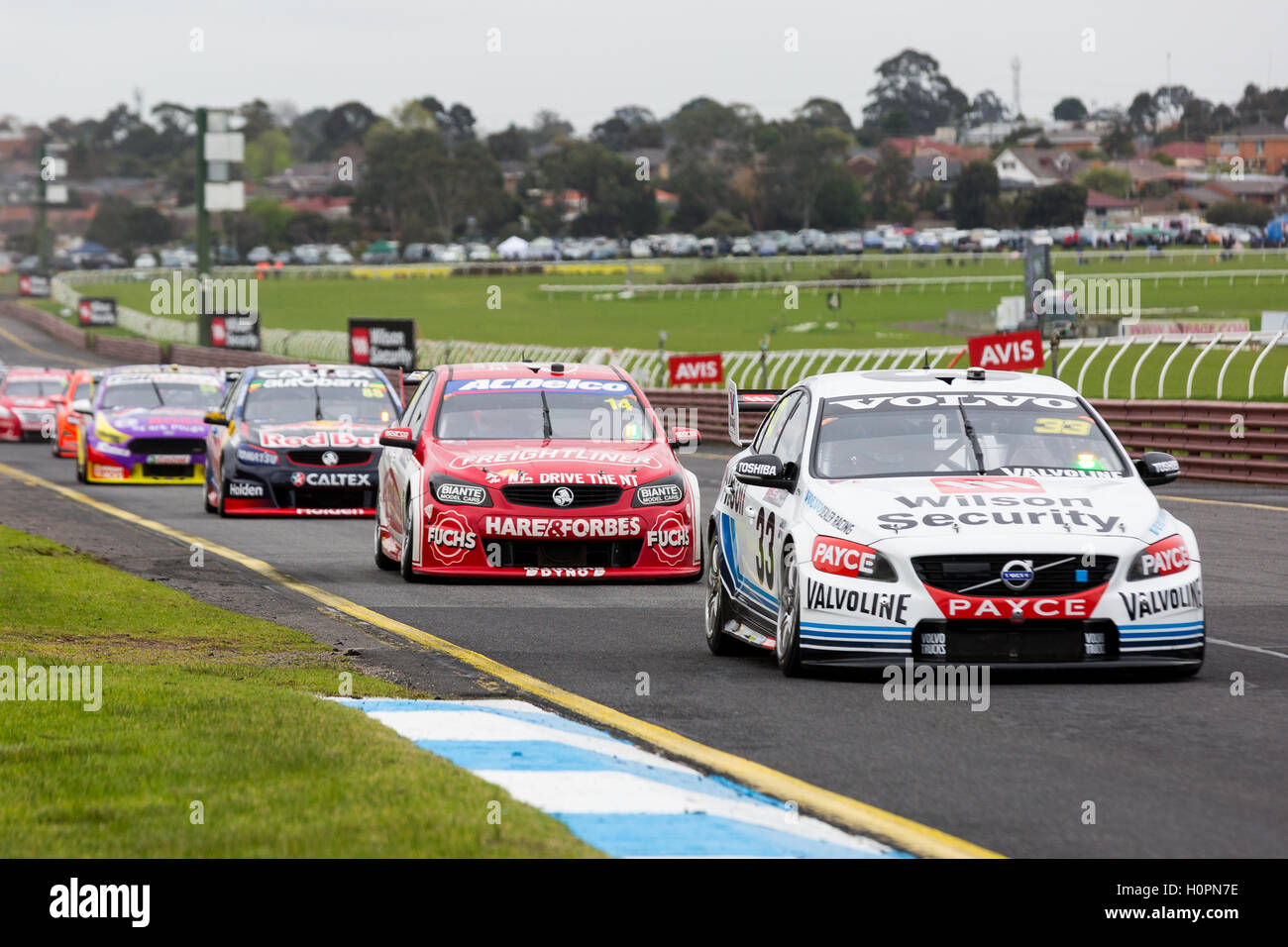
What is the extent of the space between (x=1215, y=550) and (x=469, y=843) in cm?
1227

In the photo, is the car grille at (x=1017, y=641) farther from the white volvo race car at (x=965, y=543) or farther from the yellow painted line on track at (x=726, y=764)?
the yellow painted line on track at (x=726, y=764)

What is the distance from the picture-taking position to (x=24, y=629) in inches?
464

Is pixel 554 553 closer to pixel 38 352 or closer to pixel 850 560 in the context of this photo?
pixel 850 560

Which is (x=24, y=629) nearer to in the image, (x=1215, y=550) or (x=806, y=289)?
(x=1215, y=550)

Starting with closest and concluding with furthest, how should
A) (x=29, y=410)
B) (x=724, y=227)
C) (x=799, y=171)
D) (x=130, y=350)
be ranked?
(x=29, y=410) < (x=130, y=350) < (x=724, y=227) < (x=799, y=171)

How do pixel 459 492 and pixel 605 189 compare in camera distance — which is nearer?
pixel 459 492

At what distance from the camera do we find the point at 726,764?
296 inches

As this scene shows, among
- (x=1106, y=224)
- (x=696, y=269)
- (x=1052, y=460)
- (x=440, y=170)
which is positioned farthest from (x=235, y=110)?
(x=440, y=170)

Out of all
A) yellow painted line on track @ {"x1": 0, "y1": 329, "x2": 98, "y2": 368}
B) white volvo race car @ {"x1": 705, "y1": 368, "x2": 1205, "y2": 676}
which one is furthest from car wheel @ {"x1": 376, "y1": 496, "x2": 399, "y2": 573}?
yellow painted line on track @ {"x1": 0, "y1": 329, "x2": 98, "y2": 368}

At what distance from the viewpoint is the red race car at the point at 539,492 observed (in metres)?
14.0

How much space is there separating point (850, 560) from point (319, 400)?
1248 centimetres

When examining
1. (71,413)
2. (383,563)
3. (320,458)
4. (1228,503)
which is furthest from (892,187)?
(383,563)

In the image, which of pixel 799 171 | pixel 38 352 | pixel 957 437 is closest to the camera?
pixel 957 437

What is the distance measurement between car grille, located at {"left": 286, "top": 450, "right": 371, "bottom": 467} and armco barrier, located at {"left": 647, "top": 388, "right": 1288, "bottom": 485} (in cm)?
1101
